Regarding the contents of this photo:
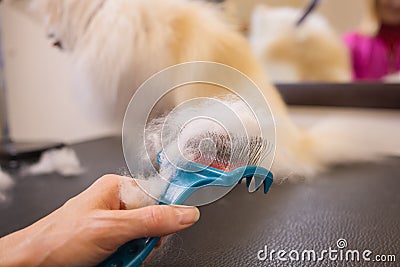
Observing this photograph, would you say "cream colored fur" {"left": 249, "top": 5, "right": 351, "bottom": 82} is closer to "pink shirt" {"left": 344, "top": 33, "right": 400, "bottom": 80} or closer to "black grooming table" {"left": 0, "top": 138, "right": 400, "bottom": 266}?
"pink shirt" {"left": 344, "top": 33, "right": 400, "bottom": 80}

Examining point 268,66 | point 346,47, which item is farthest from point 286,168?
point 346,47

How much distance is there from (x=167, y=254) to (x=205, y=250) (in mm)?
37

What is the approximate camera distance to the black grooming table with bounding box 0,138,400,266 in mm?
280

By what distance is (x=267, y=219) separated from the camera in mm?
353

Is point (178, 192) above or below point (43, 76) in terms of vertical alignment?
above

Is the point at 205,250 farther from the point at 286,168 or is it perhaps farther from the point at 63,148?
the point at 63,148

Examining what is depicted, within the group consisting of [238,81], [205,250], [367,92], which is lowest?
[367,92]

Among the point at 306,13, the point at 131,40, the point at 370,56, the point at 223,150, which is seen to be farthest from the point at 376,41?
the point at 223,150

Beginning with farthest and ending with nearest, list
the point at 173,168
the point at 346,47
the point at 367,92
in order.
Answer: the point at 346,47, the point at 367,92, the point at 173,168

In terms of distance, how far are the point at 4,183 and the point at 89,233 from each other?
0.28m

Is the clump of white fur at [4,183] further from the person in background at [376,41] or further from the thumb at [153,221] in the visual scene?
the person in background at [376,41]

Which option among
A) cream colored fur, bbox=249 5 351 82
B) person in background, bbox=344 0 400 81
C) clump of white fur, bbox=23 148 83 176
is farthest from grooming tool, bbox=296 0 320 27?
clump of white fur, bbox=23 148 83 176

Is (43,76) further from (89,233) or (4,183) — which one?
(89,233)

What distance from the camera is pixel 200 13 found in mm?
482
